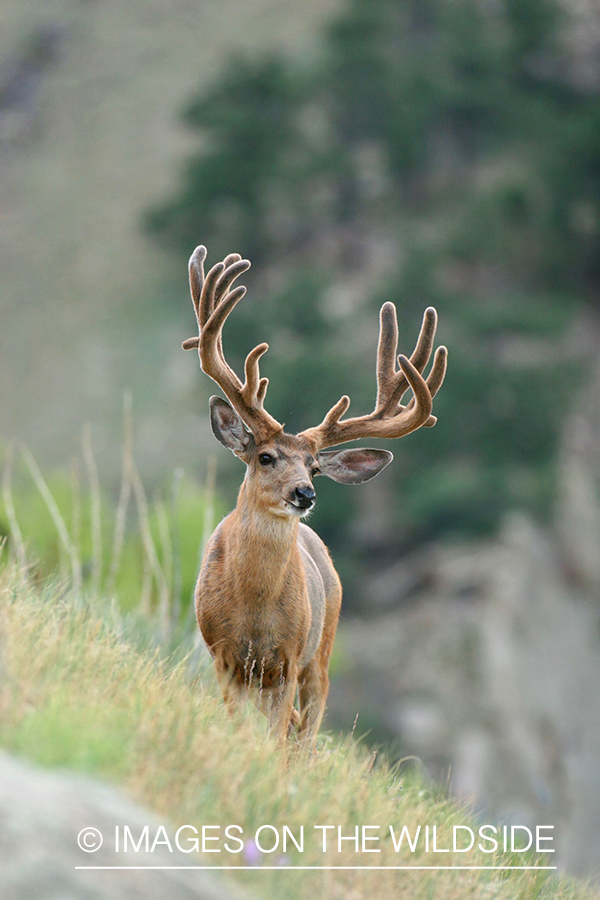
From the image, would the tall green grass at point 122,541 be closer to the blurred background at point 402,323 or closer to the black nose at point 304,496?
the blurred background at point 402,323

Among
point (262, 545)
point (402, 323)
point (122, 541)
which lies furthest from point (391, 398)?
point (402, 323)

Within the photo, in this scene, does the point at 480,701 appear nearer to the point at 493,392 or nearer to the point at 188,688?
the point at 493,392

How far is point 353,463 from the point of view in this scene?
6.11 metres

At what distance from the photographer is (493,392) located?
25.0m

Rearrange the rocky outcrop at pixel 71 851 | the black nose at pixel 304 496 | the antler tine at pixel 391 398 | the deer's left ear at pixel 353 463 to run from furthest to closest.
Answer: the deer's left ear at pixel 353 463 < the antler tine at pixel 391 398 < the black nose at pixel 304 496 < the rocky outcrop at pixel 71 851

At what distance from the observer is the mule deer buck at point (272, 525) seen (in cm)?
552

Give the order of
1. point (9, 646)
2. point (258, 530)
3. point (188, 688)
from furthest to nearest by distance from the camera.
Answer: point (258, 530) < point (188, 688) < point (9, 646)

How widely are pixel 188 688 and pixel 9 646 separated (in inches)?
36.4

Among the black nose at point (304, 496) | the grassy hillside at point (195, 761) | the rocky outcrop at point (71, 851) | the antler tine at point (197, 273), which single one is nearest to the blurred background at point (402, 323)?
the antler tine at point (197, 273)

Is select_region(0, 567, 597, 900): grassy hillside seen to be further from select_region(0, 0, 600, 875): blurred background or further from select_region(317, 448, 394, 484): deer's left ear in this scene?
select_region(0, 0, 600, 875): blurred background

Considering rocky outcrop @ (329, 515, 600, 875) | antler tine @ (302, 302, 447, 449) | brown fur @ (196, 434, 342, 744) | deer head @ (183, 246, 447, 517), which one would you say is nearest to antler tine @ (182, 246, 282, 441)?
deer head @ (183, 246, 447, 517)

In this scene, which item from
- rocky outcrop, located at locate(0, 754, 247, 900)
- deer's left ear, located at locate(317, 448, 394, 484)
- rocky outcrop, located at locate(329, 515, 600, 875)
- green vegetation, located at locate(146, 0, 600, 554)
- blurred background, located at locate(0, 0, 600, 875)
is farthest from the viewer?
green vegetation, located at locate(146, 0, 600, 554)

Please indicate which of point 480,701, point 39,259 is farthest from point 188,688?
point 39,259

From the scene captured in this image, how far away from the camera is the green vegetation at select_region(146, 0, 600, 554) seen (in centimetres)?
2484
